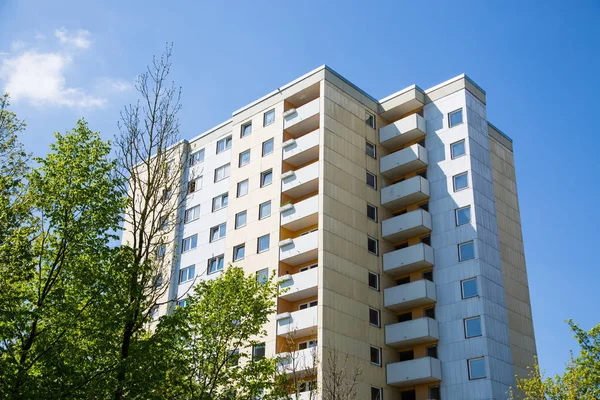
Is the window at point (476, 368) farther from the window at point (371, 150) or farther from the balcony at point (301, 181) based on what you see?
the window at point (371, 150)

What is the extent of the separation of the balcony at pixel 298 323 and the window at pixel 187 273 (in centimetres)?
1280

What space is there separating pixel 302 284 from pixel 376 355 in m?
6.70

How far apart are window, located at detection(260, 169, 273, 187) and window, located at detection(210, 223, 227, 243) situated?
493 centimetres

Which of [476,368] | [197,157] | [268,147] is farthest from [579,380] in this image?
[197,157]

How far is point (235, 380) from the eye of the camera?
27.2 metres

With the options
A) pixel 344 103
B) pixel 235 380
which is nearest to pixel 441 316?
pixel 344 103

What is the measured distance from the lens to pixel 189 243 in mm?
55938

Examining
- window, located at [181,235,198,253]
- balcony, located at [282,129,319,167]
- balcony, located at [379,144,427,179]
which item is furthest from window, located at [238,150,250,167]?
balcony, located at [379,144,427,179]

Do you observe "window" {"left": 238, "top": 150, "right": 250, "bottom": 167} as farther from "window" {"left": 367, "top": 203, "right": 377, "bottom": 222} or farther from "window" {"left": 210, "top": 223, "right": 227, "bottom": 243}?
"window" {"left": 367, "top": 203, "right": 377, "bottom": 222}

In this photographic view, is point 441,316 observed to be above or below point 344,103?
below

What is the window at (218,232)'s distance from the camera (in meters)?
53.0

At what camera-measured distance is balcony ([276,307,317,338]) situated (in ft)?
138

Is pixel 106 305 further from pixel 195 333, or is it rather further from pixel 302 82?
pixel 302 82

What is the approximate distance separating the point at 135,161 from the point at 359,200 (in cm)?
2744
